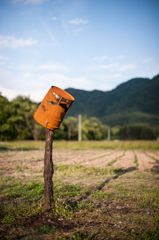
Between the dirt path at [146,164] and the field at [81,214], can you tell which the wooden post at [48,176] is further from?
the dirt path at [146,164]

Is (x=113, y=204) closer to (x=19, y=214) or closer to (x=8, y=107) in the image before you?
(x=19, y=214)

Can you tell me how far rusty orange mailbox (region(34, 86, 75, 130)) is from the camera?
324cm

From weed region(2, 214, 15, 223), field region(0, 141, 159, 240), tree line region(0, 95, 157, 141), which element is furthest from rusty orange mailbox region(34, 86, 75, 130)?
tree line region(0, 95, 157, 141)

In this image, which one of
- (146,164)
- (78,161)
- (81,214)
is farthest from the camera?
(78,161)

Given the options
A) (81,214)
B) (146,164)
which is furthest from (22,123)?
(81,214)

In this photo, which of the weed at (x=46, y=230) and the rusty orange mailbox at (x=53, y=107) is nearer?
the weed at (x=46, y=230)

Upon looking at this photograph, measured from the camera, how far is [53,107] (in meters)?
3.26

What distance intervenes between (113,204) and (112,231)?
4.39 ft

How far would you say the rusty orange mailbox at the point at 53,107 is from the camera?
3238 millimetres

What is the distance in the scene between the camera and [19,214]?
3260mm

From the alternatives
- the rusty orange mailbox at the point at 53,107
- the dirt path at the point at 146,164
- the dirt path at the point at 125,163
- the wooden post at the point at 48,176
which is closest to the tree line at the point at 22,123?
the dirt path at the point at 125,163

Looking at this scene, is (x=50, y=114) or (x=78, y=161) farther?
(x=78, y=161)

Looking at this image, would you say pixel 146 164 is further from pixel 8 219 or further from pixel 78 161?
pixel 8 219

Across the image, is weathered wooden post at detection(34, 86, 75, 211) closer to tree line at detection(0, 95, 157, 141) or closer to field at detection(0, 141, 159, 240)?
field at detection(0, 141, 159, 240)
